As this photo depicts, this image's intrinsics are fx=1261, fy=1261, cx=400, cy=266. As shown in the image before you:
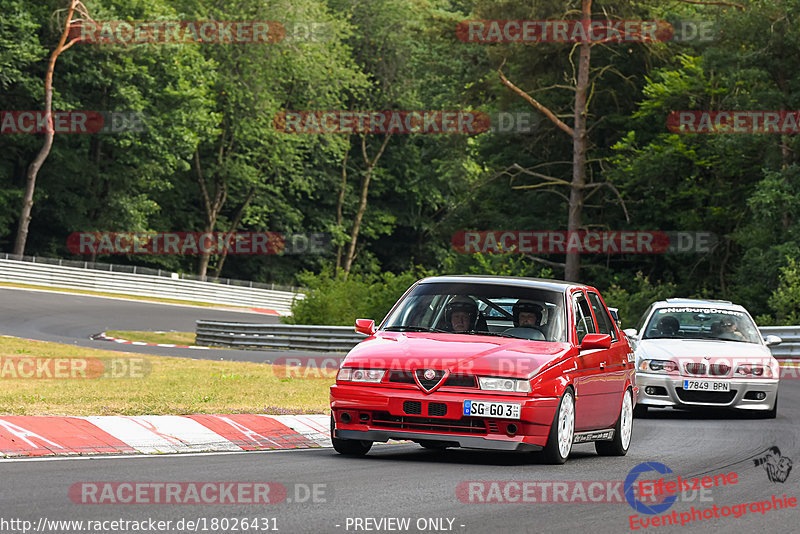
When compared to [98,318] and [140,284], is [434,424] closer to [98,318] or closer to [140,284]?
[98,318]

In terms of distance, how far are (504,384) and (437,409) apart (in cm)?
58

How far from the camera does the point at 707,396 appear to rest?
16891mm

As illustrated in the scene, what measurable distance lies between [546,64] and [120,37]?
2155cm

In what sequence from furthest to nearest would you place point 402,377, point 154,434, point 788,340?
point 788,340
point 154,434
point 402,377

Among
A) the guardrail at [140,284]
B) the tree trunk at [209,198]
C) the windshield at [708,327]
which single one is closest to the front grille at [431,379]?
the windshield at [708,327]

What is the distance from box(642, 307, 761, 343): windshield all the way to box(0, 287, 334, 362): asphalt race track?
12592 mm

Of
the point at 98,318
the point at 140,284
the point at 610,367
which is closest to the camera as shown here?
the point at 610,367

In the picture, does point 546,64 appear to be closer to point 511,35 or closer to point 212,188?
point 511,35

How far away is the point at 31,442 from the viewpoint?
33.7 feet

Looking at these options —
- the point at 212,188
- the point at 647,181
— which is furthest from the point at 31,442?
the point at 212,188

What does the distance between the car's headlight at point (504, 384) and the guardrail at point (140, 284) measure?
4157 centimetres

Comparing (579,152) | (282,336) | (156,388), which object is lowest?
(282,336)

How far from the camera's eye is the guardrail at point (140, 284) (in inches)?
2095

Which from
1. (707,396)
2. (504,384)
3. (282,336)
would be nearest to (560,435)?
(504,384)
